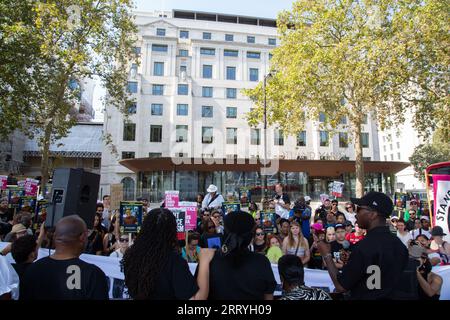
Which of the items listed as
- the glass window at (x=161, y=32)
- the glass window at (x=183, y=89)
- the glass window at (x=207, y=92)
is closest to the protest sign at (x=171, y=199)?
the glass window at (x=183, y=89)

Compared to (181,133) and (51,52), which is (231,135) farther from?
(51,52)

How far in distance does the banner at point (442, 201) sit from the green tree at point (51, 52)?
1720 centimetres

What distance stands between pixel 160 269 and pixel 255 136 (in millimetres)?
37823

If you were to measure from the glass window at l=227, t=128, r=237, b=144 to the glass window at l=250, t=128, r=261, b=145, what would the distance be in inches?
79.9

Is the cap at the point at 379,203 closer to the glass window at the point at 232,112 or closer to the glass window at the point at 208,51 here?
the glass window at the point at 232,112

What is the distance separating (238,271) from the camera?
247 centimetres

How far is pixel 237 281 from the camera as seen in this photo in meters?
2.45

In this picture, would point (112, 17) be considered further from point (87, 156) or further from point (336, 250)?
point (87, 156)

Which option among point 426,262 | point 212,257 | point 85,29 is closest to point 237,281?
point 212,257

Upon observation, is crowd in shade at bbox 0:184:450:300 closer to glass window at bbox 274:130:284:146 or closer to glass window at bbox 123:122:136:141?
glass window at bbox 123:122:136:141

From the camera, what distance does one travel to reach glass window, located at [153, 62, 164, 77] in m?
40.8

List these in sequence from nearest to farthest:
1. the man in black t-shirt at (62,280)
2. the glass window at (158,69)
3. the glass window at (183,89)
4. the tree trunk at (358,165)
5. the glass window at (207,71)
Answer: the man in black t-shirt at (62,280), the tree trunk at (358,165), the glass window at (183,89), the glass window at (158,69), the glass window at (207,71)

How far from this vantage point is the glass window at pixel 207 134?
39.7m

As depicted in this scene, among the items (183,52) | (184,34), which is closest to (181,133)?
(183,52)
